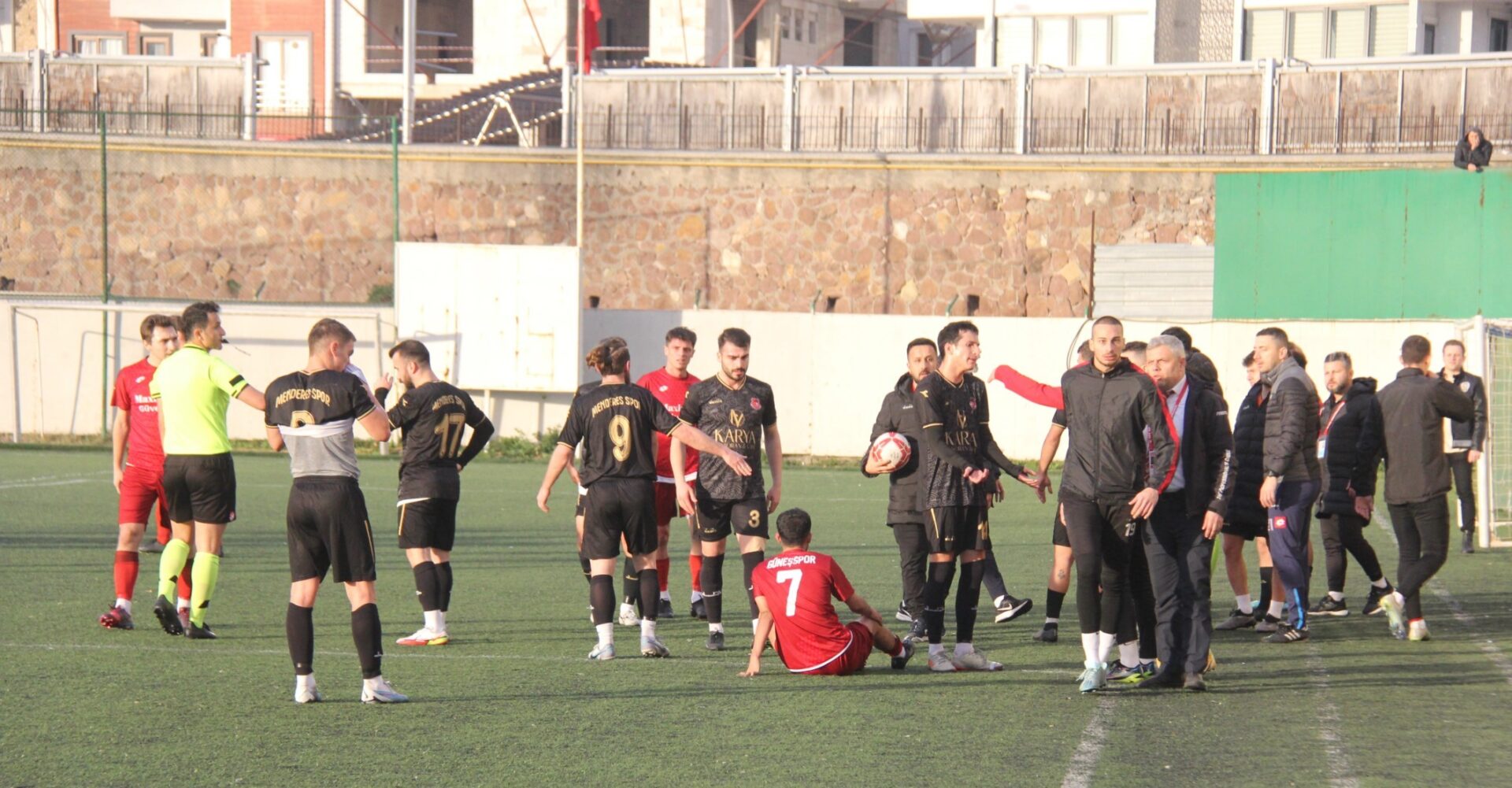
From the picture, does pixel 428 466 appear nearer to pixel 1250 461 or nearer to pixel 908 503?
pixel 908 503

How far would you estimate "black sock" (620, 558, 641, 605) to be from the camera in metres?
10.3

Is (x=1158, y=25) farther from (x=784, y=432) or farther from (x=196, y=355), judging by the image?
(x=196, y=355)

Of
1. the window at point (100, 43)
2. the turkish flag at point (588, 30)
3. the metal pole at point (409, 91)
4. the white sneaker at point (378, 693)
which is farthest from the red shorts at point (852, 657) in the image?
the window at point (100, 43)

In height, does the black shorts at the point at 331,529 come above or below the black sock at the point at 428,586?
above

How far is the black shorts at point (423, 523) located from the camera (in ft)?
32.8

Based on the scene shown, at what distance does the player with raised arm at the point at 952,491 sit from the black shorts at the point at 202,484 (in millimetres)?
4136

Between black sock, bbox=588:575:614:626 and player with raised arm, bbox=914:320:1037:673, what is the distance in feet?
5.87

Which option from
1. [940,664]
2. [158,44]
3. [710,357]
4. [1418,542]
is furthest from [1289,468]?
[158,44]

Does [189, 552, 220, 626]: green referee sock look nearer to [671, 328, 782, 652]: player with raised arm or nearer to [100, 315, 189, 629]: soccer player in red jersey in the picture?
[100, 315, 189, 629]: soccer player in red jersey

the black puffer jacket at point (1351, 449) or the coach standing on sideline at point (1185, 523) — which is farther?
the black puffer jacket at point (1351, 449)

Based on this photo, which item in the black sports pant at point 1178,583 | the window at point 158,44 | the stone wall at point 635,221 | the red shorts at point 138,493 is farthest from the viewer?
the window at point 158,44

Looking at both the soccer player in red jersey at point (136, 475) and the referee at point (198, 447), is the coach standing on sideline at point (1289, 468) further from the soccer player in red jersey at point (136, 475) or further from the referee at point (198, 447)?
the soccer player in red jersey at point (136, 475)

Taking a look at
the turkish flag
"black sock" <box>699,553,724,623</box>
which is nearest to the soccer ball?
"black sock" <box>699,553,724,623</box>

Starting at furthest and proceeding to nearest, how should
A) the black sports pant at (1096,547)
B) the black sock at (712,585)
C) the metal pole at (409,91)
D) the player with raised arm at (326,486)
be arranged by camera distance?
the metal pole at (409,91), the black sock at (712,585), the black sports pant at (1096,547), the player with raised arm at (326,486)
